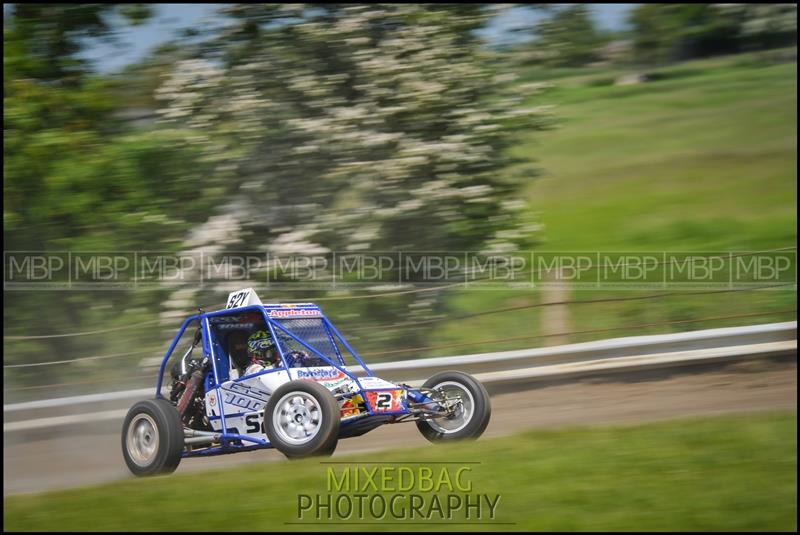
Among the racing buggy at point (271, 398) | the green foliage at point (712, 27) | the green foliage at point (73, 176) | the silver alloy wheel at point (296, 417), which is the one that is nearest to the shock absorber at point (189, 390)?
the racing buggy at point (271, 398)

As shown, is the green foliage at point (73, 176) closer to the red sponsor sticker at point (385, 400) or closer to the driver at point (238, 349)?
the driver at point (238, 349)

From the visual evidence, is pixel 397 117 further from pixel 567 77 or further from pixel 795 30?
pixel 795 30

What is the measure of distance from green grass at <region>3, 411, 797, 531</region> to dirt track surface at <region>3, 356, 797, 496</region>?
3.05 feet

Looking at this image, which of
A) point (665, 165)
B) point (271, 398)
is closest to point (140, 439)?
point (271, 398)

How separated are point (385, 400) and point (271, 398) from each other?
0.92m

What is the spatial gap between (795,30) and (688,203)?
3.23 metres

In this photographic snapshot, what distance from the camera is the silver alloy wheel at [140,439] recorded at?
764 cm

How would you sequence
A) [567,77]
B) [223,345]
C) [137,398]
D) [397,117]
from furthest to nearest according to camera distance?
[567,77], [397,117], [137,398], [223,345]

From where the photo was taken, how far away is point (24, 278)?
12.6 m

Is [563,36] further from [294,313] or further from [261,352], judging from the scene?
[261,352]

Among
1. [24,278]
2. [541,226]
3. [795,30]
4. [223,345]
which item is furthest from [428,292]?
[795,30]

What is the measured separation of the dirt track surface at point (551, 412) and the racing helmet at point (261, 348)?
3.78 ft

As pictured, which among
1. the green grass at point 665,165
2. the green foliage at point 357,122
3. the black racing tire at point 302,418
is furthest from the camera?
the green grass at point 665,165

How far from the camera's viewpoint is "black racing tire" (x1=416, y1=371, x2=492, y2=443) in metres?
7.46
